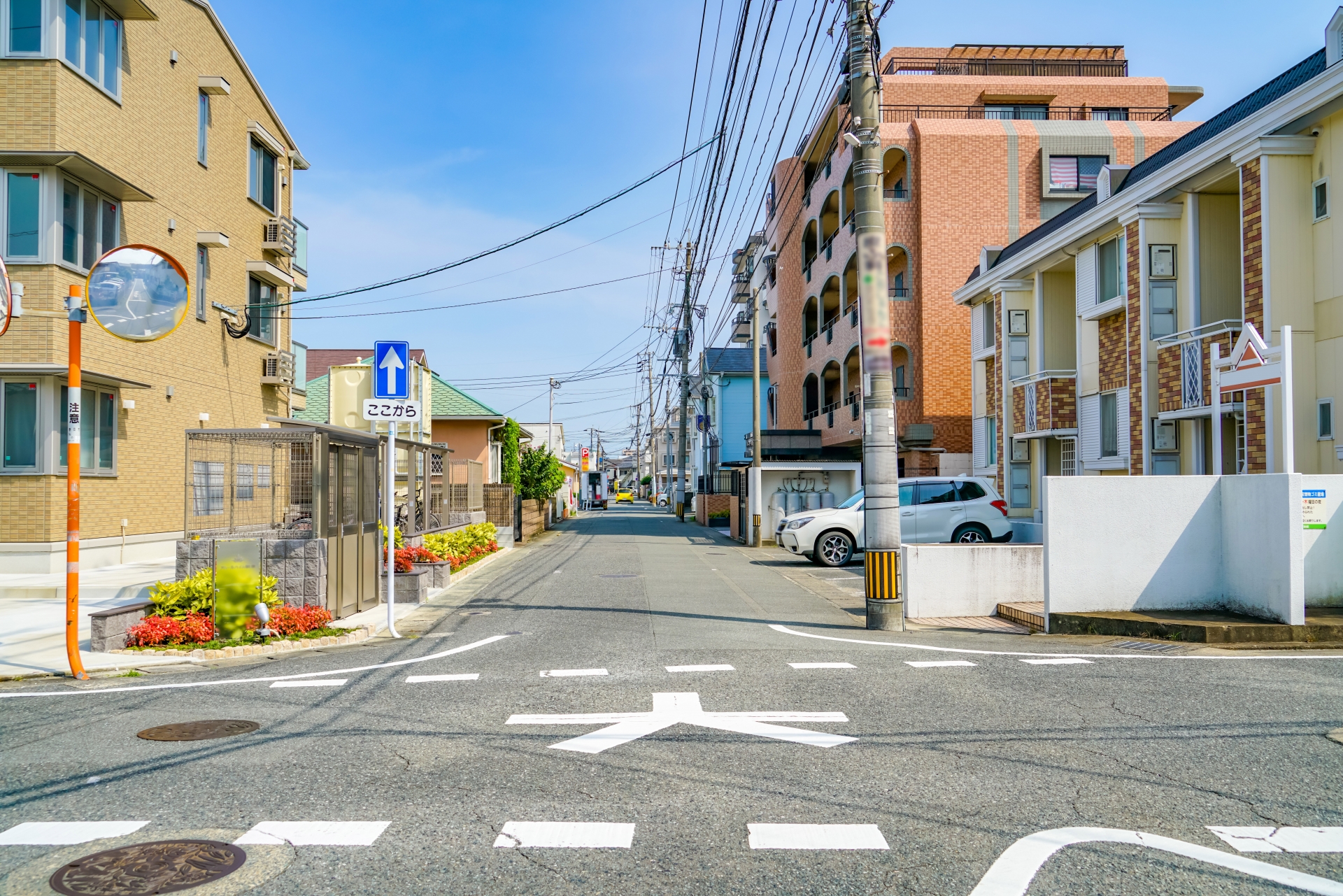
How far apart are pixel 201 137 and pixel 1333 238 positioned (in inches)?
861

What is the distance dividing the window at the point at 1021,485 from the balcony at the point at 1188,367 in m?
6.44

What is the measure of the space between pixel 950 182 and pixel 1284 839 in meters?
29.0

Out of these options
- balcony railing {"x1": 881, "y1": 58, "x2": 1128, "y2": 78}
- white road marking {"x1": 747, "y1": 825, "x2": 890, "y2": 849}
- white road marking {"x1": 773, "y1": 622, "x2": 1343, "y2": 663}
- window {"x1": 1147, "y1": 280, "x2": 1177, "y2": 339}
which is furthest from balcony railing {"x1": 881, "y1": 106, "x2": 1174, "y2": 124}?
white road marking {"x1": 747, "y1": 825, "x2": 890, "y2": 849}

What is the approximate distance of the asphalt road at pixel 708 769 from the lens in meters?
3.94

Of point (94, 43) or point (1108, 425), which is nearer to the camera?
point (94, 43)

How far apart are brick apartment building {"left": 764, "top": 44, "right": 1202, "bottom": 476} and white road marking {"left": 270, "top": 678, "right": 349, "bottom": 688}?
69.3 feet

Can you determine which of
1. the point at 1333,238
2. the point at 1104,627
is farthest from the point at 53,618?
the point at 1333,238

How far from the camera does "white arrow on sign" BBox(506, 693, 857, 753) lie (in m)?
5.95

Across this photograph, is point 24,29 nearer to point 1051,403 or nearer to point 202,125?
point 202,125

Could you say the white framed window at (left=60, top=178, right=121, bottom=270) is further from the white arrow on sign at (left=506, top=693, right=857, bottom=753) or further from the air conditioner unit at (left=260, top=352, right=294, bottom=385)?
the white arrow on sign at (left=506, top=693, right=857, bottom=753)

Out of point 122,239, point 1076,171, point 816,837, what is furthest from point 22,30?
point 1076,171

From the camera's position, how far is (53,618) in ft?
38.1

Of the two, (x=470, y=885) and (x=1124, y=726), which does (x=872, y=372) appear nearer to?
(x=1124, y=726)

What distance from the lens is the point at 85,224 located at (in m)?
16.4
